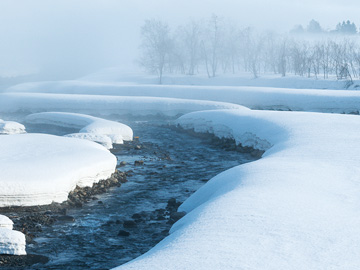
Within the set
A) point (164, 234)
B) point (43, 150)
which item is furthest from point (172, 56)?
point (164, 234)

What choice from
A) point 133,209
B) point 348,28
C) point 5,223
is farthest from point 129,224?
point 348,28

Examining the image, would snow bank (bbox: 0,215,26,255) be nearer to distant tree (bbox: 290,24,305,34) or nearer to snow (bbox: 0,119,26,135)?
snow (bbox: 0,119,26,135)

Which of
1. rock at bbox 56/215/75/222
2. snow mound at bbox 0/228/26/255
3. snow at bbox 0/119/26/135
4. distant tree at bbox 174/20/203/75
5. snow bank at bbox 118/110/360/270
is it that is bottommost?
rock at bbox 56/215/75/222

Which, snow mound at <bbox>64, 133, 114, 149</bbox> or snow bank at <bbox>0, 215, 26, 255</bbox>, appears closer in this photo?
snow bank at <bbox>0, 215, 26, 255</bbox>

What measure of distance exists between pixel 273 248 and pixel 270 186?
106 inches

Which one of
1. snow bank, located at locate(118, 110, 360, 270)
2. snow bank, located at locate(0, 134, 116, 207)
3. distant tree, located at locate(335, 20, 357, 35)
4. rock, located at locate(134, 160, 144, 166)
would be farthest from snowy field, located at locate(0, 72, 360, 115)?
distant tree, located at locate(335, 20, 357, 35)

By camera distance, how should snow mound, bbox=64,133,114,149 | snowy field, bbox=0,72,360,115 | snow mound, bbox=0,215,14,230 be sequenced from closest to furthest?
snow mound, bbox=0,215,14,230
snow mound, bbox=64,133,114,149
snowy field, bbox=0,72,360,115

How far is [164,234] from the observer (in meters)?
8.40

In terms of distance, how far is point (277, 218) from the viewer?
638 cm

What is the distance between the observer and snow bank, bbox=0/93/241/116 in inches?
1109

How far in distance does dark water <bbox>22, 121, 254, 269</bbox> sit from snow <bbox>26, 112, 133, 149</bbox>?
28.3 inches

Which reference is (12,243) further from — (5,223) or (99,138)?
(99,138)

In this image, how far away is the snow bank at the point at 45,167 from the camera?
955 cm

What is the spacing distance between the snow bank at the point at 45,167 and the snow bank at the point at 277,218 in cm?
250
